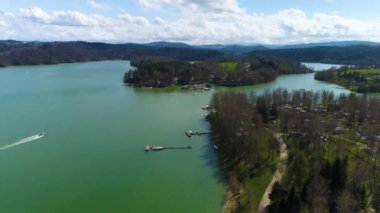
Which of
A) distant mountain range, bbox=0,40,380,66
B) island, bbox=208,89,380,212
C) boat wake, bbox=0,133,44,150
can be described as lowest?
boat wake, bbox=0,133,44,150

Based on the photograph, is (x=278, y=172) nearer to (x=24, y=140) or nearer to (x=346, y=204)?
(x=346, y=204)

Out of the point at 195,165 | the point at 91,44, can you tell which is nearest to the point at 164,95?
the point at 195,165

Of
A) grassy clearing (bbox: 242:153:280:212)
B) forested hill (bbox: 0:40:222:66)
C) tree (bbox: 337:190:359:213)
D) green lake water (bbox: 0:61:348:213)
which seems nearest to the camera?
tree (bbox: 337:190:359:213)

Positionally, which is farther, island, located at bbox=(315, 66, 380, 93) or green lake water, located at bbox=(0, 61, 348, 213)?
island, located at bbox=(315, 66, 380, 93)

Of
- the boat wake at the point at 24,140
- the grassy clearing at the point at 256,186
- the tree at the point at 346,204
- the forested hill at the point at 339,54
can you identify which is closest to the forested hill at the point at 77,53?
the forested hill at the point at 339,54

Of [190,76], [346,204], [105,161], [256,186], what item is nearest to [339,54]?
[190,76]

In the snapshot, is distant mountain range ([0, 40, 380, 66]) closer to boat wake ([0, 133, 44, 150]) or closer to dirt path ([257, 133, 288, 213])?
boat wake ([0, 133, 44, 150])

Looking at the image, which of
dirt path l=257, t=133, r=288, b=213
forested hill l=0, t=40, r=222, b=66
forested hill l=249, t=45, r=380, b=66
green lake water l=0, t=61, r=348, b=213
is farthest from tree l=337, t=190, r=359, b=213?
forested hill l=0, t=40, r=222, b=66
